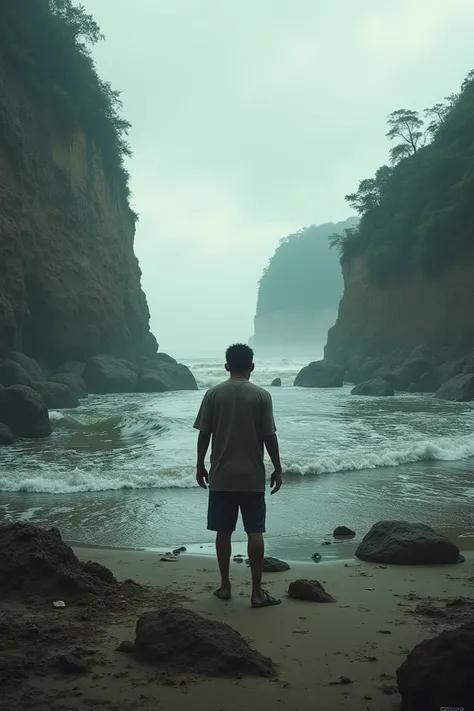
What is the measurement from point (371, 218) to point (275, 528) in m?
39.9

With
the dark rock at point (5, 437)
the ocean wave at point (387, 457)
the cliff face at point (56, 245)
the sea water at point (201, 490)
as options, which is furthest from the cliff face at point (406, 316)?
the dark rock at point (5, 437)

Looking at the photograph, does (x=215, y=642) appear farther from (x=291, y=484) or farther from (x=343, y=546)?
(x=291, y=484)

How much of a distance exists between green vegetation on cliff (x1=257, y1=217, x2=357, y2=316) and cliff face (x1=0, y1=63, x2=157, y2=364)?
83124mm

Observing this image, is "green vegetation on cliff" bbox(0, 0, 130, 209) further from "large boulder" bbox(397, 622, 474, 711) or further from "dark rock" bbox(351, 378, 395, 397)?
"large boulder" bbox(397, 622, 474, 711)

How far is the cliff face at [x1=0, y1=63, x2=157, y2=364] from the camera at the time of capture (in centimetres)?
2280

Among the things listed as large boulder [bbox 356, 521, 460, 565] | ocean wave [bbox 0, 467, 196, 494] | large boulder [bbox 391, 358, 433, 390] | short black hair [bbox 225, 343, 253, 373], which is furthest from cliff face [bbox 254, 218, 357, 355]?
short black hair [bbox 225, 343, 253, 373]

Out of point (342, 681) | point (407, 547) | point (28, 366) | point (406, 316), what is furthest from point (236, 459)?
point (406, 316)

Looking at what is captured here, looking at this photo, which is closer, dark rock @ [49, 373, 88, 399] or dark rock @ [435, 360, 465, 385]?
dark rock @ [49, 373, 88, 399]

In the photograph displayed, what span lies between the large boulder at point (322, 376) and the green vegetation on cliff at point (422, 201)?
7515 mm

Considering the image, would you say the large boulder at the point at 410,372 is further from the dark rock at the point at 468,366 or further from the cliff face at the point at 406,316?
the dark rock at the point at 468,366

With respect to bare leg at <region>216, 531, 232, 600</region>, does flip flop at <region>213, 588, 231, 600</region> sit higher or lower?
lower

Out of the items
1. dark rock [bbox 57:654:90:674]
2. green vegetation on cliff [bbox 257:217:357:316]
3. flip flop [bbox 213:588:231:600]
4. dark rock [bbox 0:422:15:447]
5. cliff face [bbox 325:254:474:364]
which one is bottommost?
flip flop [bbox 213:588:231:600]

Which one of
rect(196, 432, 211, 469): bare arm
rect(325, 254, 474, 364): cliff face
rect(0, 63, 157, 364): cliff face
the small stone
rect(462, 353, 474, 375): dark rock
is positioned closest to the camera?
the small stone

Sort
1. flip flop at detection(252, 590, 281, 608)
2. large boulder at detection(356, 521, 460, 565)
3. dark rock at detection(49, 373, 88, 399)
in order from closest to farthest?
1. flip flop at detection(252, 590, 281, 608)
2. large boulder at detection(356, 521, 460, 565)
3. dark rock at detection(49, 373, 88, 399)
